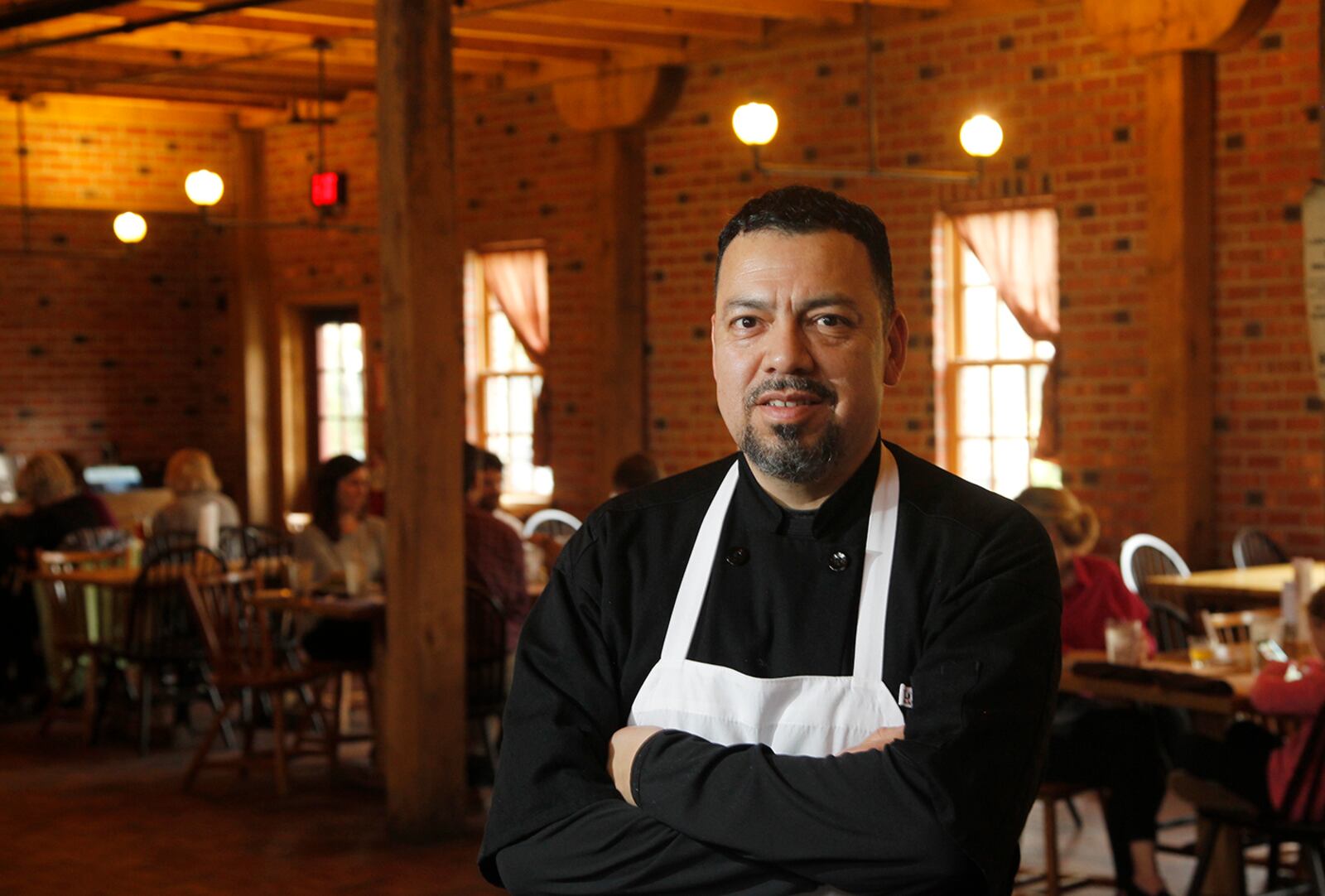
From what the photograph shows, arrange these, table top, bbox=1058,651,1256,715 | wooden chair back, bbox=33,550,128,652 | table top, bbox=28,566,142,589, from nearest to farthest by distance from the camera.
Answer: table top, bbox=1058,651,1256,715, table top, bbox=28,566,142,589, wooden chair back, bbox=33,550,128,652

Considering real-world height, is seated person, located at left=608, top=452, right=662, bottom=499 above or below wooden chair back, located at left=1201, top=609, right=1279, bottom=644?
above

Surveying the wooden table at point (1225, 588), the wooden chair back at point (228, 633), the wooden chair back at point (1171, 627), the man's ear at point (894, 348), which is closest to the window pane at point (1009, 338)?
the wooden table at point (1225, 588)

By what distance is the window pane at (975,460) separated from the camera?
8477 millimetres

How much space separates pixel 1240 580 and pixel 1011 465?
1.94 meters

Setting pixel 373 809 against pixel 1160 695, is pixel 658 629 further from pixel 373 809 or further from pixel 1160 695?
pixel 373 809

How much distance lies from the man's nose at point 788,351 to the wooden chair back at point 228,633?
5205 mm

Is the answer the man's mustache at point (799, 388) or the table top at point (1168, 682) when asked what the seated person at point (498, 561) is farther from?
the man's mustache at point (799, 388)

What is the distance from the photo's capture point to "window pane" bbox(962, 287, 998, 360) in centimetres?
848

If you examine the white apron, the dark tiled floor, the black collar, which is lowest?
the dark tiled floor

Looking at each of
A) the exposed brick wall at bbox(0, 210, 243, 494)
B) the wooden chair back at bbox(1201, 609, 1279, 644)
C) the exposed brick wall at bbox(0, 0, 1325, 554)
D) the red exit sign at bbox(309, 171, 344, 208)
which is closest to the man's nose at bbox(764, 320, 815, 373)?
the wooden chair back at bbox(1201, 609, 1279, 644)

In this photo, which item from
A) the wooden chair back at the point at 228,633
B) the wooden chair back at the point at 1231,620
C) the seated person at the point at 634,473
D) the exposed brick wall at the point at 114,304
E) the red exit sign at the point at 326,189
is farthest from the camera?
the exposed brick wall at the point at 114,304

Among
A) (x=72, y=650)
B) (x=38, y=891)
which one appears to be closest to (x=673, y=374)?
(x=72, y=650)

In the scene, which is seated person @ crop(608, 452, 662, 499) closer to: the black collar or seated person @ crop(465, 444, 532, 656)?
seated person @ crop(465, 444, 532, 656)

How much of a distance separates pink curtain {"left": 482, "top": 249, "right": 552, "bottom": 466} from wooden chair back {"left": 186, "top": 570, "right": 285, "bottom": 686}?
11.8ft
